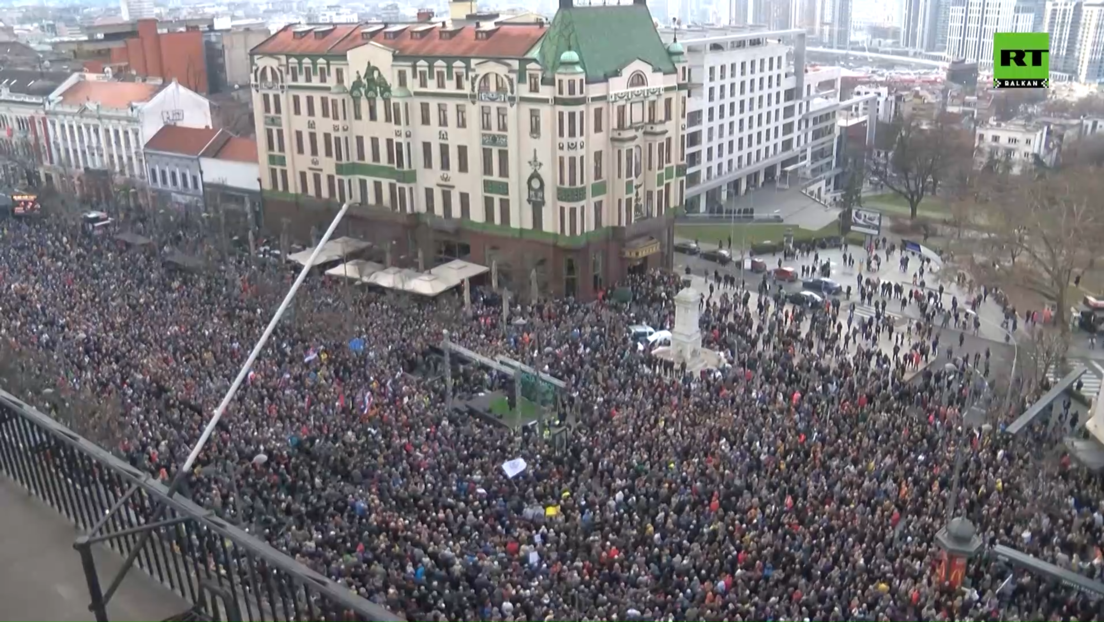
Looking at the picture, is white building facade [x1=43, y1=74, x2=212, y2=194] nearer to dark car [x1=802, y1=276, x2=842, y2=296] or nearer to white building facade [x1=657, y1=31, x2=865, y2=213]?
white building facade [x1=657, y1=31, x2=865, y2=213]

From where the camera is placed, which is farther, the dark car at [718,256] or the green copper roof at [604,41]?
the dark car at [718,256]

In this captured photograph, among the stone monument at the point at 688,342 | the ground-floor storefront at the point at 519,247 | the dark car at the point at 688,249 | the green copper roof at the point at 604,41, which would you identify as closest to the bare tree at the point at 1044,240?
the dark car at the point at 688,249

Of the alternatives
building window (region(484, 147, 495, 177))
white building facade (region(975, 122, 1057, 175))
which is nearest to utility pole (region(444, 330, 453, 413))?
building window (region(484, 147, 495, 177))

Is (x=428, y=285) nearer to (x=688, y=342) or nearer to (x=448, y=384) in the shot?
(x=448, y=384)

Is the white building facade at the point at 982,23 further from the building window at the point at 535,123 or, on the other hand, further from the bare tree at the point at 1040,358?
the bare tree at the point at 1040,358

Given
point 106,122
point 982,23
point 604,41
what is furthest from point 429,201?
point 982,23

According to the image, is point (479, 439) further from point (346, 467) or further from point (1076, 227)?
point (1076, 227)
